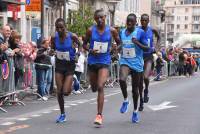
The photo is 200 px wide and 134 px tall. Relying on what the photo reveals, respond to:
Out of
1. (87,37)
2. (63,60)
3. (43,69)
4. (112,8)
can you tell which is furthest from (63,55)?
(112,8)

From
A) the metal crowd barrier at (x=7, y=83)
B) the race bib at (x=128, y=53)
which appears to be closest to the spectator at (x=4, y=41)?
the metal crowd barrier at (x=7, y=83)

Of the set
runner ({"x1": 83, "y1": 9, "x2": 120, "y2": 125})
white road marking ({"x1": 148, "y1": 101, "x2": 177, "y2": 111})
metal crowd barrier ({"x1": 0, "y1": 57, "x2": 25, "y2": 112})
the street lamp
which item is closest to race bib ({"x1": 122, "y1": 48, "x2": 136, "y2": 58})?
runner ({"x1": 83, "y1": 9, "x2": 120, "y2": 125})

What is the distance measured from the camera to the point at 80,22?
32.1 m

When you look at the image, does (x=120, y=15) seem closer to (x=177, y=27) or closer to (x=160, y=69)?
(x=160, y=69)

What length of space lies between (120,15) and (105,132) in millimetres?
50156

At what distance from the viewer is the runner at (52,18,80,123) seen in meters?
11.7

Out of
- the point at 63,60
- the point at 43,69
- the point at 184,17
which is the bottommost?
the point at 43,69

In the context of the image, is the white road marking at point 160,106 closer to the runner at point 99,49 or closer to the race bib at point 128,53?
the race bib at point 128,53

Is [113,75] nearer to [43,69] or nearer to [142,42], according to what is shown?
[43,69]

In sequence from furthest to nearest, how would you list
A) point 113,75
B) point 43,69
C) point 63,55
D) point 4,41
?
point 113,75 < point 43,69 < point 4,41 < point 63,55

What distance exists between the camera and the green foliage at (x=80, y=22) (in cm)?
3181

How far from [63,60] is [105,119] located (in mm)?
1349

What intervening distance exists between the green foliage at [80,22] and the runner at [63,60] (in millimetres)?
19587

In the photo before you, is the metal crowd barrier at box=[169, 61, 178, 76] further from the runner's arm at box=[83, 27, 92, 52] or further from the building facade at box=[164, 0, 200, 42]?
the building facade at box=[164, 0, 200, 42]
